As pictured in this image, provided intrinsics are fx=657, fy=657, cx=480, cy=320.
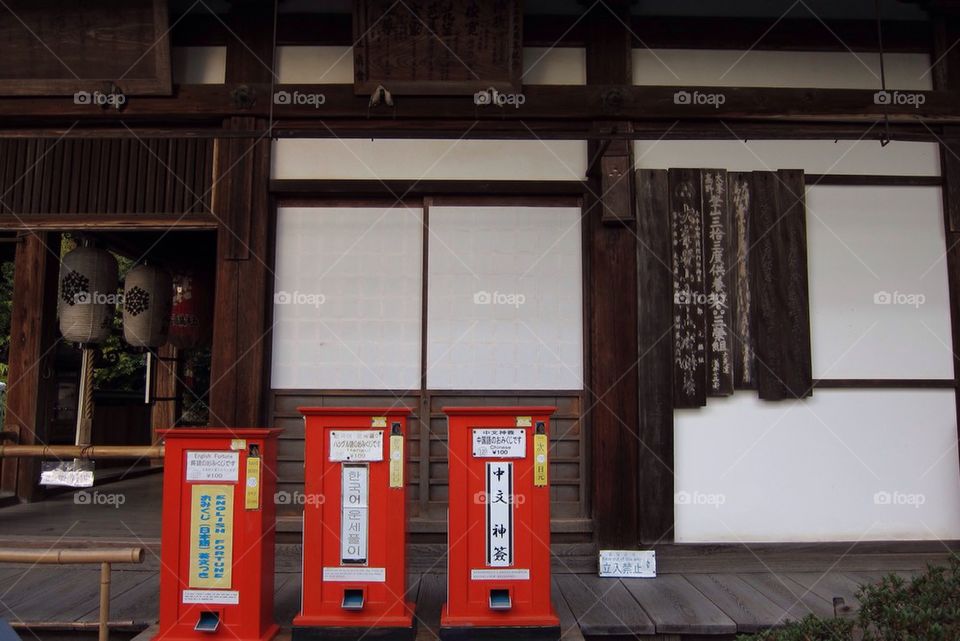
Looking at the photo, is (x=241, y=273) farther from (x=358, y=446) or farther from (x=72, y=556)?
(x=72, y=556)

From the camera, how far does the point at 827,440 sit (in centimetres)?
521

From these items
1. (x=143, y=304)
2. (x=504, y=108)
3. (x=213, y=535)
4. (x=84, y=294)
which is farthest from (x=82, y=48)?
(x=213, y=535)

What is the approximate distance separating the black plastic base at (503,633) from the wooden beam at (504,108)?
3677 millimetres

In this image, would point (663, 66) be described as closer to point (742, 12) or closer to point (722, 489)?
point (742, 12)

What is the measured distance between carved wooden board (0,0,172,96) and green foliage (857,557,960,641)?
5.76 m

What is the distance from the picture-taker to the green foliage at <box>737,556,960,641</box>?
2629mm

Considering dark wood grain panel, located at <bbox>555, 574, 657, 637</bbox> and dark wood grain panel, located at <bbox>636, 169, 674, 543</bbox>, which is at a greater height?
dark wood grain panel, located at <bbox>636, 169, 674, 543</bbox>

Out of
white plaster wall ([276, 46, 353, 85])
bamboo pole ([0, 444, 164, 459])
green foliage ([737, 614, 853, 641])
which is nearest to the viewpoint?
green foliage ([737, 614, 853, 641])

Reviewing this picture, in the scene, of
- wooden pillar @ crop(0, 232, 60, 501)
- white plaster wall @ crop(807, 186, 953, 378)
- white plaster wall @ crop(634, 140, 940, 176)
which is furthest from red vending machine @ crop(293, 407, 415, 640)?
wooden pillar @ crop(0, 232, 60, 501)

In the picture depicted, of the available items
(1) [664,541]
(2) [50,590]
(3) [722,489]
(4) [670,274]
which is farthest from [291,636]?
(4) [670,274]

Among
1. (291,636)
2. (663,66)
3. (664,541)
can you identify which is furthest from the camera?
(663,66)

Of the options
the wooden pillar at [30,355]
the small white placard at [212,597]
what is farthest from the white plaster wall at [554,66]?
the wooden pillar at [30,355]

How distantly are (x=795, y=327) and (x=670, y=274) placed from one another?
1077mm

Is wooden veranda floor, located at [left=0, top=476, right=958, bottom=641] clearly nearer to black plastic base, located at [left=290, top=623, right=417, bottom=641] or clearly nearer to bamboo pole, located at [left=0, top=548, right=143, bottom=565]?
black plastic base, located at [left=290, top=623, right=417, bottom=641]
